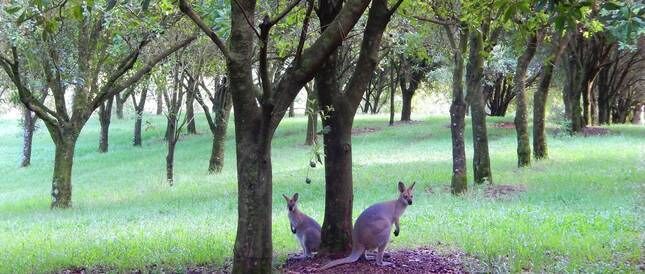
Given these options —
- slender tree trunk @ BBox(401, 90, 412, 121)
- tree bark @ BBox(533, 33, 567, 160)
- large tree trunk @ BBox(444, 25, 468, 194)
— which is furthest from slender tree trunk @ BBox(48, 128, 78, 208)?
slender tree trunk @ BBox(401, 90, 412, 121)

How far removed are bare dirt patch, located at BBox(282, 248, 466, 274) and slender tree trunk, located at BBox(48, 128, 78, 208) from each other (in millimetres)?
12377

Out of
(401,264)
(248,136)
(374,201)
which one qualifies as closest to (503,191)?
(374,201)

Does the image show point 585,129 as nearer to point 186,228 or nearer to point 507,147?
point 507,147

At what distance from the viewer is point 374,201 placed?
15.6m

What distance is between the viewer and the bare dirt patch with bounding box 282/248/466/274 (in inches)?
320

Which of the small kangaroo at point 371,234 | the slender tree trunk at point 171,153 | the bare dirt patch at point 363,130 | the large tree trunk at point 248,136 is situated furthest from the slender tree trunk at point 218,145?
the large tree trunk at point 248,136

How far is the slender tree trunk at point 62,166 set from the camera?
19266 millimetres

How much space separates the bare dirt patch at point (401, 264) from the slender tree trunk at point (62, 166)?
12.4 meters

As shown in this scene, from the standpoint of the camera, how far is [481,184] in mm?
17328

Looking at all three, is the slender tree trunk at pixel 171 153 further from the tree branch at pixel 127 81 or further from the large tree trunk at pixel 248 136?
the large tree trunk at pixel 248 136

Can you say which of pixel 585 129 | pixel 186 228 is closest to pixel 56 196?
pixel 186 228

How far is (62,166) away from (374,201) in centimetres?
930

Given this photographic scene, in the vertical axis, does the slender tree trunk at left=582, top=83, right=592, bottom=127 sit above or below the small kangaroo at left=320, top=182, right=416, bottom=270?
above

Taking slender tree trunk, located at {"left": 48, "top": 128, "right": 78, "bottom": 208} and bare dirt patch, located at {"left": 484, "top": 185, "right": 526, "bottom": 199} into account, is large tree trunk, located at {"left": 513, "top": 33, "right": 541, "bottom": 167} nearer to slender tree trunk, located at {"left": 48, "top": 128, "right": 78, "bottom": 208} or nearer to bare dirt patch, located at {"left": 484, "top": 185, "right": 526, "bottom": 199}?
bare dirt patch, located at {"left": 484, "top": 185, "right": 526, "bottom": 199}
